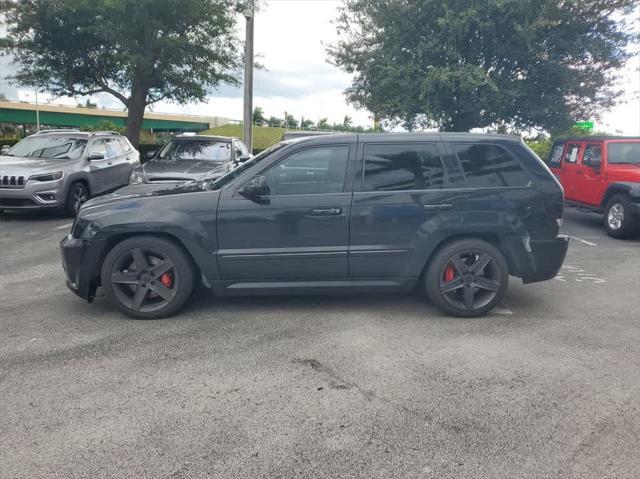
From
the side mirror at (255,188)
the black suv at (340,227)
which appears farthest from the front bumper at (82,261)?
the side mirror at (255,188)

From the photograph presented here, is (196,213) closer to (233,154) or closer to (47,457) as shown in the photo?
(47,457)

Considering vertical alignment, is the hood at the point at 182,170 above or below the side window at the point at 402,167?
below

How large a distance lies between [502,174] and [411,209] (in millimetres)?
952

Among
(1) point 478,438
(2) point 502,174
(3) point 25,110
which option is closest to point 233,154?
(2) point 502,174

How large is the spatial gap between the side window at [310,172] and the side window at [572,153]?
26.4ft

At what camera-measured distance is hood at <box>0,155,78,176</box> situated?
945 centimetres

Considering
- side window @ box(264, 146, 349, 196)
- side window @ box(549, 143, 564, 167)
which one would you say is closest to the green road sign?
side window @ box(549, 143, 564, 167)

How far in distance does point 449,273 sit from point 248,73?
12.3 metres

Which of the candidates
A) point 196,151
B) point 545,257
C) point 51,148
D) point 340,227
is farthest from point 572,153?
point 51,148

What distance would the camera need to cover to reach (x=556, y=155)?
11.8 meters

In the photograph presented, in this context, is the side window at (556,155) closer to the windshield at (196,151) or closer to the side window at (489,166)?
the windshield at (196,151)

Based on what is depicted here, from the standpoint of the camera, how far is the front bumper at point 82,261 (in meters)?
4.64

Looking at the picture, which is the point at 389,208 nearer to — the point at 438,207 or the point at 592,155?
the point at 438,207

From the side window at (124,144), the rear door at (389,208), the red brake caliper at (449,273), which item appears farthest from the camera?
the side window at (124,144)
